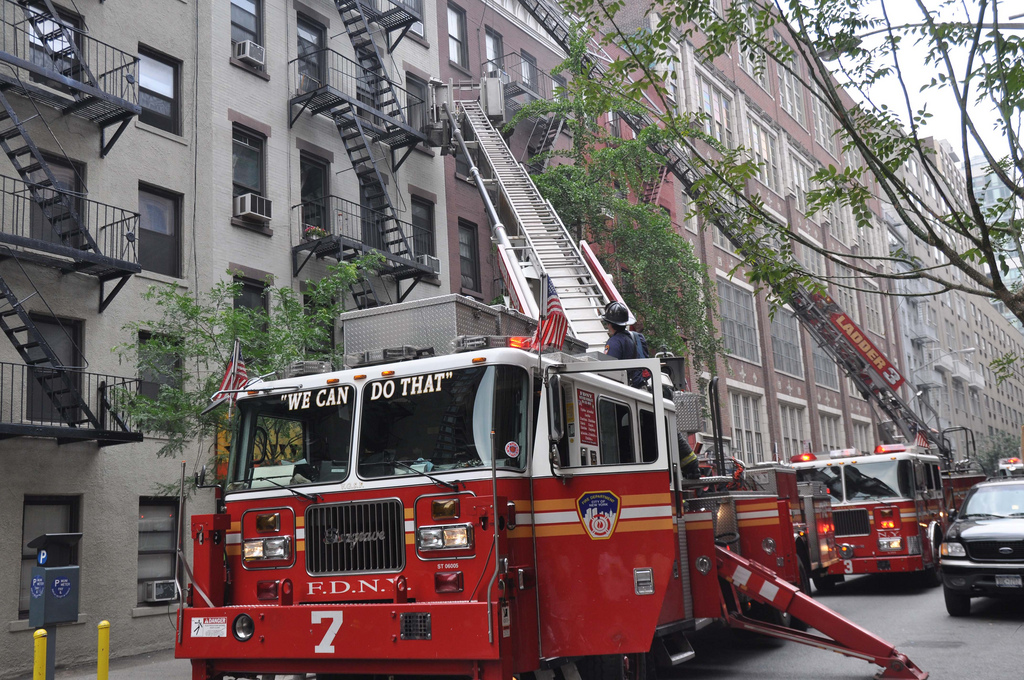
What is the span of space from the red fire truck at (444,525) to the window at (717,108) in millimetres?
32343

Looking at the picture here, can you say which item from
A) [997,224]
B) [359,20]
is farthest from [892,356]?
[997,224]

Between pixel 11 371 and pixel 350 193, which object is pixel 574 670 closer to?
pixel 11 371

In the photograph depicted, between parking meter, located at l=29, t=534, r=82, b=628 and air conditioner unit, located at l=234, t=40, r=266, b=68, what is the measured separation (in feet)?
40.9

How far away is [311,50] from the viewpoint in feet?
68.4

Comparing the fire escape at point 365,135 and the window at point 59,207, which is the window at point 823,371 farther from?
the window at point 59,207

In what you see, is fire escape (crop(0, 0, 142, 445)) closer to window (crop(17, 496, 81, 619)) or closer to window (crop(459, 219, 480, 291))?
window (crop(17, 496, 81, 619))

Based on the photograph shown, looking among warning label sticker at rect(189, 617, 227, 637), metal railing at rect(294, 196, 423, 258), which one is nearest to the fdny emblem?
warning label sticker at rect(189, 617, 227, 637)

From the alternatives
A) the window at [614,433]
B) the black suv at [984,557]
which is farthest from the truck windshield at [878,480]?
the window at [614,433]

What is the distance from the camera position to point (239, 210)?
17.9 metres

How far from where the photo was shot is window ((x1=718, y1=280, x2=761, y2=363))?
3728 cm

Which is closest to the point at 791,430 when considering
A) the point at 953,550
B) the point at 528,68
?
the point at 528,68

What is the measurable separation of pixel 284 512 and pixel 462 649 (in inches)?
76.4

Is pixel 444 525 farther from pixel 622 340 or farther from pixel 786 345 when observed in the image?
pixel 786 345

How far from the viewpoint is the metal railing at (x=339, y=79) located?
1998cm
